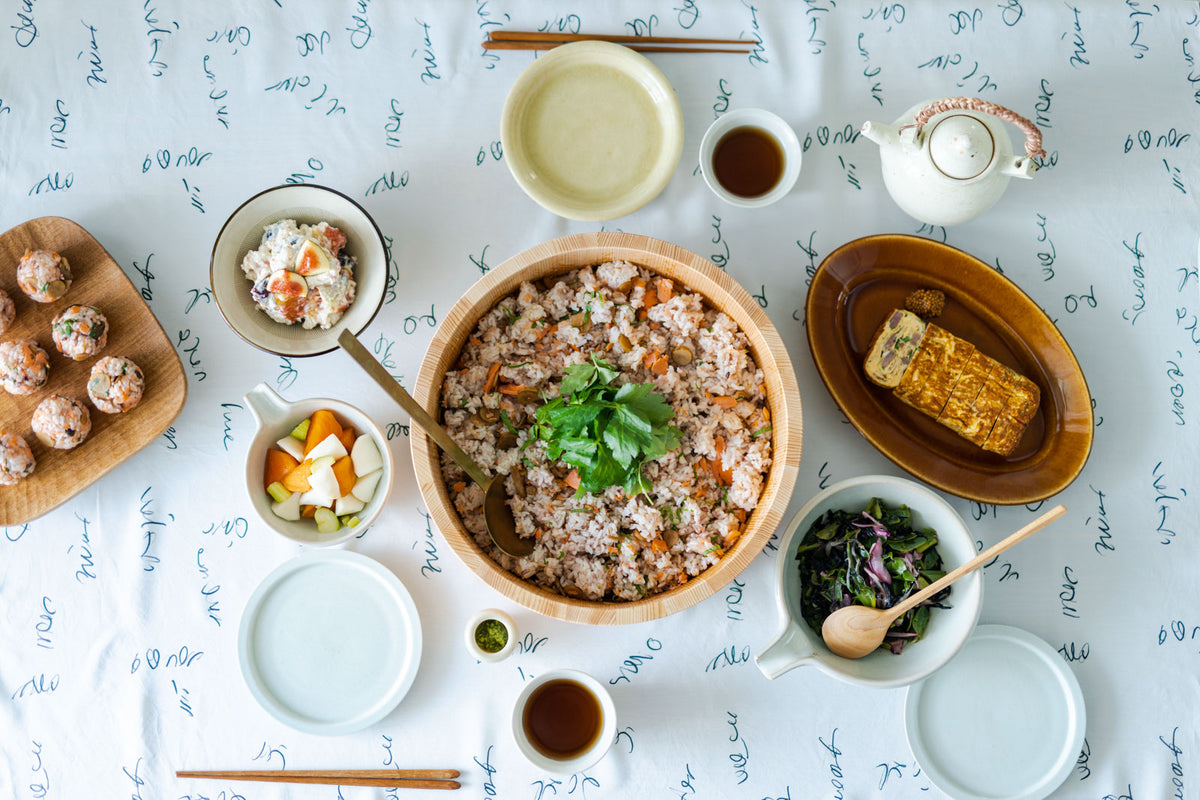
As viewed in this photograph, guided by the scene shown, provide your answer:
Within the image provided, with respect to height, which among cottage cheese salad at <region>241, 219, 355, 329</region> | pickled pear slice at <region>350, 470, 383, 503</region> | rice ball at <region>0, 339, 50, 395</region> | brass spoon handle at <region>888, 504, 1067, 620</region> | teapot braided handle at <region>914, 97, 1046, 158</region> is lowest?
rice ball at <region>0, 339, 50, 395</region>

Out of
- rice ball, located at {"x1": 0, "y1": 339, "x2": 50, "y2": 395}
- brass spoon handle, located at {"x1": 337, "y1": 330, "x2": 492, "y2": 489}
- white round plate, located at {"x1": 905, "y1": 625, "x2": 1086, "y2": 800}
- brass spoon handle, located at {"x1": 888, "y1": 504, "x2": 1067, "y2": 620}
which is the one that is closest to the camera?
brass spoon handle, located at {"x1": 337, "y1": 330, "x2": 492, "y2": 489}

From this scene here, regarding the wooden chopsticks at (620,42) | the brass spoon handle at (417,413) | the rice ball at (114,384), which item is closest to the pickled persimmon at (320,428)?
the brass spoon handle at (417,413)

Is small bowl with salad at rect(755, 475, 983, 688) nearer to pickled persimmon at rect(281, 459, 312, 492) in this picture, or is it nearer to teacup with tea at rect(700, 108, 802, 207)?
teacup with tea at rect(700, 108, 802, 207)

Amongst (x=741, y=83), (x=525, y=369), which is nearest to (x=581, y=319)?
(x=525, y=369)

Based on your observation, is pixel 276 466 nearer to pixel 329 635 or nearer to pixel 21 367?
pixel 329 635

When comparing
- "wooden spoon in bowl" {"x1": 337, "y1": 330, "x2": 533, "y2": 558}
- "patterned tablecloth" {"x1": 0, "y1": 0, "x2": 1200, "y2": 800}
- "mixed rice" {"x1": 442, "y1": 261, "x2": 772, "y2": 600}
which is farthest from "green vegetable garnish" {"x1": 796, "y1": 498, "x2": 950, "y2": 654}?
"wooden spoon in bowl" {"x1": 337, "y1": 330, "x2": 533, "y2": 558}

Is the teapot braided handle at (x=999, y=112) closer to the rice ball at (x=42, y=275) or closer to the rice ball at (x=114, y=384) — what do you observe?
the rice ball at (x=114, y=384)
